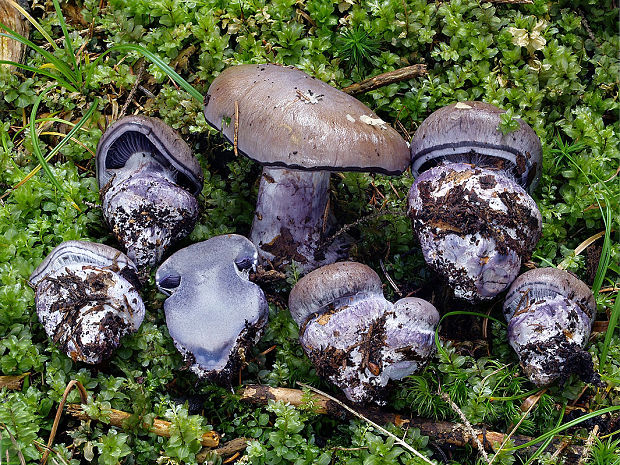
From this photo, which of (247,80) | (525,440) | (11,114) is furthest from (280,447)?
(11,114)

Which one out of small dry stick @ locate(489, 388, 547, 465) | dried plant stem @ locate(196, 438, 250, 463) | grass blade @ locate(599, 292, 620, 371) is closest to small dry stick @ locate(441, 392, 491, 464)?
small dry stick @ locate(489, 388, 547, 465)

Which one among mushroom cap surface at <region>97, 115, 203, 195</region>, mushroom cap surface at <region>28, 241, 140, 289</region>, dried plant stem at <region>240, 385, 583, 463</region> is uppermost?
mushroom cap surface at <region>97, 115, 203, 195</region>

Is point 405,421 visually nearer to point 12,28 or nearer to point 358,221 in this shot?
point 358,221

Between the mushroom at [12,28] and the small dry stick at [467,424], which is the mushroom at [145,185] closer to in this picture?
the mushroom at [12,28]

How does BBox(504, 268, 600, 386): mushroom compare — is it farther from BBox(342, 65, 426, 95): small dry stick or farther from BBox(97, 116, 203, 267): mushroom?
BBox(97, 116, 203, 267): mushroom

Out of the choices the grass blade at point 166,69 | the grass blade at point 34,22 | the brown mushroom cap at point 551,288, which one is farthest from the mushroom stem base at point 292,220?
the grass blade at point 34,22

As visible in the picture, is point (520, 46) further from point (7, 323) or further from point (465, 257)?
point (7, 323)

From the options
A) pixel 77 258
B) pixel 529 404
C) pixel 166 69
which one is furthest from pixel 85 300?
pixel 529 404
